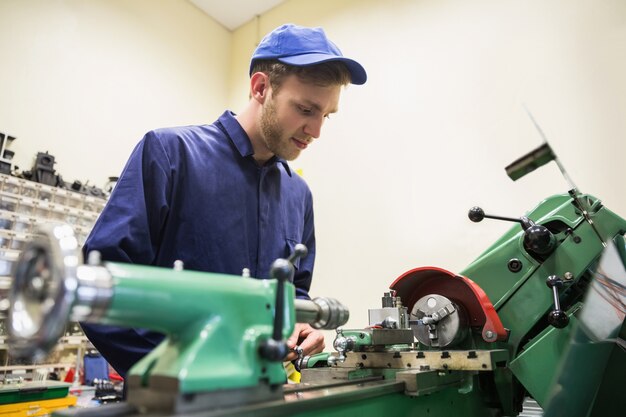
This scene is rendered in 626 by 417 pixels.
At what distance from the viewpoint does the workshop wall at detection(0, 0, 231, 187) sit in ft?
8.87

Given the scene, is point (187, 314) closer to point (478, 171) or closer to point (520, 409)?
point (520, 409)

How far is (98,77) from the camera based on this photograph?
10.3ft

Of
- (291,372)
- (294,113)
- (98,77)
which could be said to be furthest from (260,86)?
(98,77)

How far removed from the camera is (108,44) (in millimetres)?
3260

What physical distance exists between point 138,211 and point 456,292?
84 cm

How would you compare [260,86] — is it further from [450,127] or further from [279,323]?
[450,127]

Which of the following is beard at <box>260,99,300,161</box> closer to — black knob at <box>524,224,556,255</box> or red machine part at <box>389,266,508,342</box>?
red machine part at <box>389,266,508,342</box>

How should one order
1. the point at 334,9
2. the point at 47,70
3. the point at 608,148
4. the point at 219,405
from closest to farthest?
1. the point at 219,405
2. the point at 608,148
3. the point at 47,70
4. the point at 334,9

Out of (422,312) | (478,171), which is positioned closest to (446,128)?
(478,171)

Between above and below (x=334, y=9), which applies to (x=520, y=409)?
below

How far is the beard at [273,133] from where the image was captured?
4.35ft

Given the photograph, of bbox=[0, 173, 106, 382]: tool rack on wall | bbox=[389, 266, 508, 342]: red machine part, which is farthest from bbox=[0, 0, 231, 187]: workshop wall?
bbox=[389, 266, 508, 342]: red machine part

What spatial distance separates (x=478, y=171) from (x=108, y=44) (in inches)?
107

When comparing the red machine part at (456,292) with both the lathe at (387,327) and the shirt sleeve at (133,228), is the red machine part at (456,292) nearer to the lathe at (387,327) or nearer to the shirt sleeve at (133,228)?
the lathe at (387,327)
